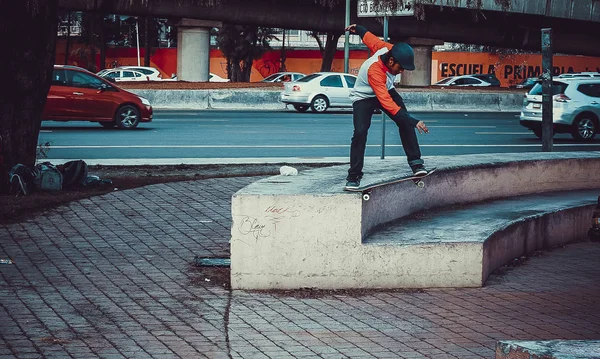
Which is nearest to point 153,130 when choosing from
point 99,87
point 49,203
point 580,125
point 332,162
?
point 99,87

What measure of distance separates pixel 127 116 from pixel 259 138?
4160 mm

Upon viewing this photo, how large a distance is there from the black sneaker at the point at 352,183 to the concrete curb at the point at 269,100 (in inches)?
1032

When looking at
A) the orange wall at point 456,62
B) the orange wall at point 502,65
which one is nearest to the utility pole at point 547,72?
the orange wall at point 456,62

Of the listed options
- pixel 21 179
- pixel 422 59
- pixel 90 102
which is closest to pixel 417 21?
pixel 422 59

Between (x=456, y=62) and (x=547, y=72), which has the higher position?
(x=456, y=62)

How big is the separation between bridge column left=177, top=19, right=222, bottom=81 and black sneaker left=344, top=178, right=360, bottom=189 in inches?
1392

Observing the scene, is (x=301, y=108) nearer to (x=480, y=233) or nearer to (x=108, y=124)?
(x=108, y=124)

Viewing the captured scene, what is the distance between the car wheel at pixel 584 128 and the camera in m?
25.2

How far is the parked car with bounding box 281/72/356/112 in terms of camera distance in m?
34.2

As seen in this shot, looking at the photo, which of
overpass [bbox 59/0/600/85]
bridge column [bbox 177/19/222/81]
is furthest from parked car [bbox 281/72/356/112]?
bridge column [bbox 177/19/222/81]

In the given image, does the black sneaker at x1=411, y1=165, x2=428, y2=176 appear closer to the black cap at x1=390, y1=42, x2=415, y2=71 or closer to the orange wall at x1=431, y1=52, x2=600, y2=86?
→ the black cap at x1=390, y1=42, x2=415, y2=71

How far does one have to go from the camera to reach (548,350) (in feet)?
12.8

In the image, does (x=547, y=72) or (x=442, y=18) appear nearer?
(x=547, y=72)

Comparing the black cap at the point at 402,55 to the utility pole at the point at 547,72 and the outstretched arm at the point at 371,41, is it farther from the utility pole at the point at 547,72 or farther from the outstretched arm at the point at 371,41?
the utility pole at the point at 547,72
